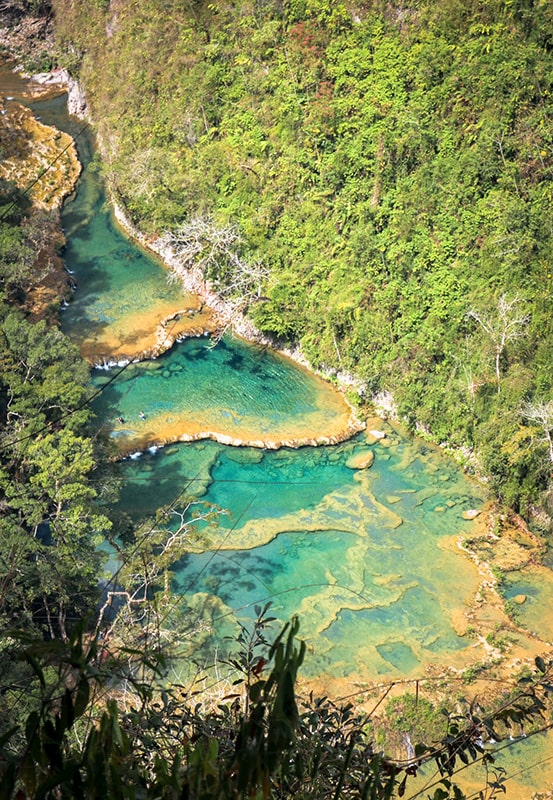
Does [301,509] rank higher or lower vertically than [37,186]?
lower

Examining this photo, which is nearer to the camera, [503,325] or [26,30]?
[503,325]

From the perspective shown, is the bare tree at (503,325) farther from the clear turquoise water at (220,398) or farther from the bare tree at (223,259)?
the bare tree at (223,259)

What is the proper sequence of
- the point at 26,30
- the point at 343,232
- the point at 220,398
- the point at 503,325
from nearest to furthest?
the point at 503,325
the point at 220,398
the point at 343,232
the point at 26,30

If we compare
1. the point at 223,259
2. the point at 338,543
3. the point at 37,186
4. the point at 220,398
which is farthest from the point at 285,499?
the point at 37,186

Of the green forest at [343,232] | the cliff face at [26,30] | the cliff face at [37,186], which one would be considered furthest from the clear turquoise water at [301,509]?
the cliff face at [26,30]

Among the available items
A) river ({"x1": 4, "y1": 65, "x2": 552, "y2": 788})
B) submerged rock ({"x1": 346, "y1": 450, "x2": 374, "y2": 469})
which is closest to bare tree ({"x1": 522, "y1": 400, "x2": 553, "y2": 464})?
river ({"x1": 4, "y1": 65, "x2": 552, "y2": 788})

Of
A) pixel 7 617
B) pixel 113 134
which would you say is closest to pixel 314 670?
pixel 7 617

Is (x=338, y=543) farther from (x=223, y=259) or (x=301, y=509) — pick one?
(x=223, y=259)
